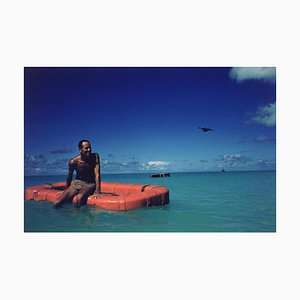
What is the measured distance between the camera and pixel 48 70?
17.3 ft

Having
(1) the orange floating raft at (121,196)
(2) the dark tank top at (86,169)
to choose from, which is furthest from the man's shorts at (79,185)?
(1) the orange floating raft at (121,196)

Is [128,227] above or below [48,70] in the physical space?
below

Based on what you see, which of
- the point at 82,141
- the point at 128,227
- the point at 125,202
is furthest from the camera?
the point at 82,141

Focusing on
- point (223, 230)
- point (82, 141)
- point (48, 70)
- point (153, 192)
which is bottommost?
point (223, 230)

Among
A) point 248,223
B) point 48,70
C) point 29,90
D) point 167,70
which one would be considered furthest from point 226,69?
point 29,90

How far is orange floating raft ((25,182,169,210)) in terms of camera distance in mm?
5688

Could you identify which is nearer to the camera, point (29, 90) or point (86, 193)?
point (29, 90)

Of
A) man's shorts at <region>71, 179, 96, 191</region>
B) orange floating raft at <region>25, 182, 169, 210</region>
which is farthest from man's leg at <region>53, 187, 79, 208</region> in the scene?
orange floating raft at <region>25, 182, 169, 210</region>

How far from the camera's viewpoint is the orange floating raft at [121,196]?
5688mm

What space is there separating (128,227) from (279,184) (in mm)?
2670

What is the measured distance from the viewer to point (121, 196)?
5.85m

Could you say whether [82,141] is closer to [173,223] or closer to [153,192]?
[153,192]

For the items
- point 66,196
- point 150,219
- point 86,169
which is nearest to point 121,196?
point 150,219

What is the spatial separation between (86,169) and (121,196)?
3.39 feet
